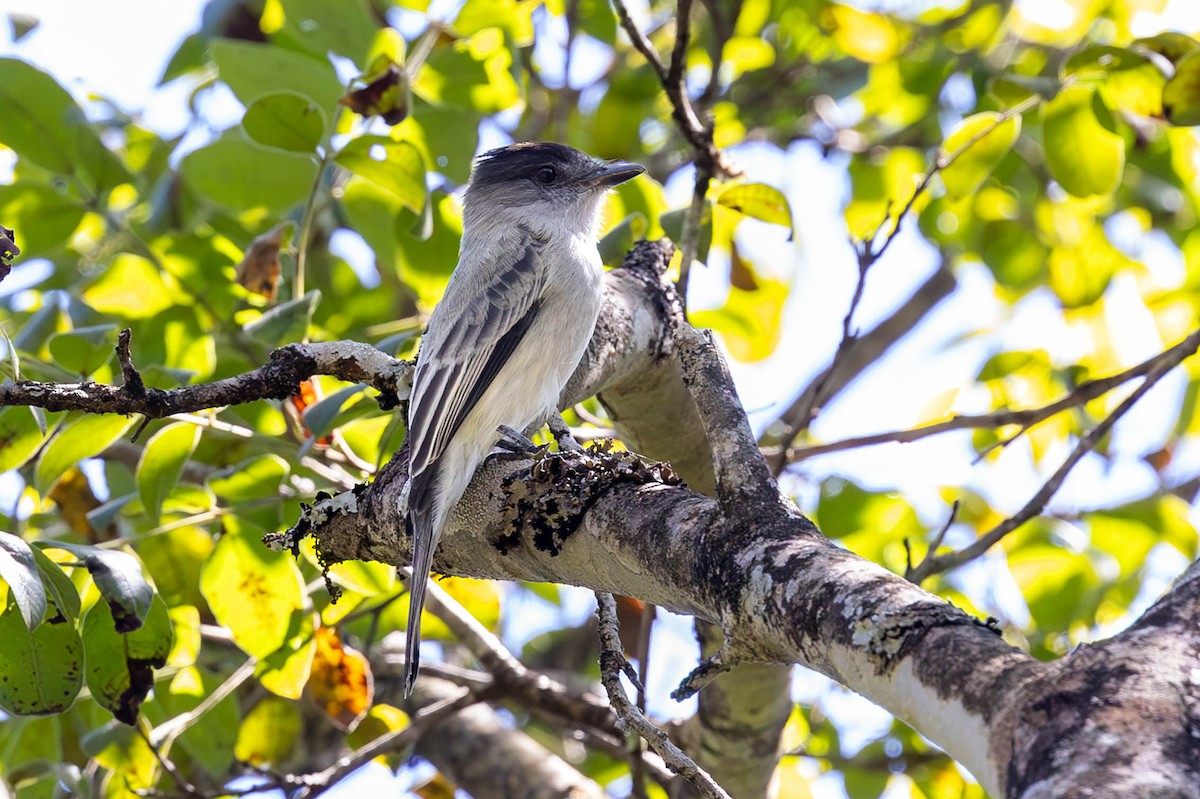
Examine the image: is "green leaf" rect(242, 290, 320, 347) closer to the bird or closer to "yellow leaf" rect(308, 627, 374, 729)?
the bird

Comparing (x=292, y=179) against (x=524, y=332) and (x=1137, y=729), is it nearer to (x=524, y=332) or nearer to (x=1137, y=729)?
(x=524, y=332)

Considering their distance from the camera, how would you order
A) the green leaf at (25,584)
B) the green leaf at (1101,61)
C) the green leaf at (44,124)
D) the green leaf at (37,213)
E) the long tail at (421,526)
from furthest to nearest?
the green leaf at (37,213) → the green leaf at (44,124) → the green leaf at (1101,61) → the long tail at (421,526) → the green leaf at (25,584)

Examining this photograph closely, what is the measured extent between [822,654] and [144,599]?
1.61 meters

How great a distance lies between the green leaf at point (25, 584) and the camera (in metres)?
2.20

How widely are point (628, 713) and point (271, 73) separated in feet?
8.14

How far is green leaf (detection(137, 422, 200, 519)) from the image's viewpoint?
10.5 ft

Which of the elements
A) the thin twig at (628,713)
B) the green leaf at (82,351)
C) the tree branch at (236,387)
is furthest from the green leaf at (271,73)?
the thin twig at (628,713)

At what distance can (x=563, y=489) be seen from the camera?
253cm

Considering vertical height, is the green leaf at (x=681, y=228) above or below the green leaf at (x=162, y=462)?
above

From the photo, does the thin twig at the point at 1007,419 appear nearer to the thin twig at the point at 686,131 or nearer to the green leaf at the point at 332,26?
the thin twig at the point at 686,131

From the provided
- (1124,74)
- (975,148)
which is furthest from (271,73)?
(1124,74)

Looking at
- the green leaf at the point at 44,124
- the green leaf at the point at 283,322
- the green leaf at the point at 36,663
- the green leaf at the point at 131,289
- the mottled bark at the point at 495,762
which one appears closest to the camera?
the green leaf at the point at 36,663

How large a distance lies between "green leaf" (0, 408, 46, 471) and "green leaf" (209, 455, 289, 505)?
555mm

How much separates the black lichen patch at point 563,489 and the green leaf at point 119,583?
0.83 meters
